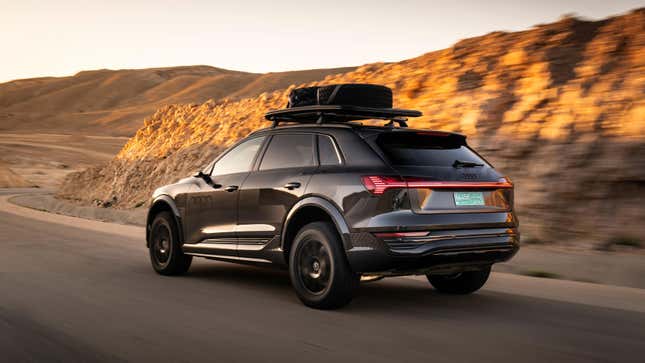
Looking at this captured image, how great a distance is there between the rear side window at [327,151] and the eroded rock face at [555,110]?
5.60 m

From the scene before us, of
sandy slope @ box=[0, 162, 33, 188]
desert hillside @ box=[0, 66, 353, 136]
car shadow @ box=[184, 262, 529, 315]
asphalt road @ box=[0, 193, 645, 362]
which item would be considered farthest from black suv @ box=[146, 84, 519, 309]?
desert hillside @ box=[0, 66, 353, 136]

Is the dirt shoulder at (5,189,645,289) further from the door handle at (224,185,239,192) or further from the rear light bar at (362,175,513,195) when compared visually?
the door handle at (224,185,239,192)

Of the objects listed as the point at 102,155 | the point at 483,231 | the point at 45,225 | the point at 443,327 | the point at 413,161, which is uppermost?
the point at 413,161

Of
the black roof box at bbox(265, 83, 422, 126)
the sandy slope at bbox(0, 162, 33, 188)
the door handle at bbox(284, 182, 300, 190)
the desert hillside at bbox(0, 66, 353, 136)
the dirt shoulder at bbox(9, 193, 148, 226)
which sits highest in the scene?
the black roof box at bbox(265, 83, 422, 126)

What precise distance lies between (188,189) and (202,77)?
564 ft

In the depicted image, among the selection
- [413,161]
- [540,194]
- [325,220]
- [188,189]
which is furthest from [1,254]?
[540,194]

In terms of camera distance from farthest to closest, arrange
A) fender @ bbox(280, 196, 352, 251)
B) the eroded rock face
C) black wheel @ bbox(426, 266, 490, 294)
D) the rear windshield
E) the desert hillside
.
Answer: the desert hillside
the eroded rock face
black wheel @ bbox(426, 266, 490, 294)
the rear windshield
fender @ bbox(280, 196, 352, 251)

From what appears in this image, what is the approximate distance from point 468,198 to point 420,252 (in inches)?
28.3

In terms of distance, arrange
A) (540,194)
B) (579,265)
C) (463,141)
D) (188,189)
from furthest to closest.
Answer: (540,194) → (579,265) → (188,189) → (463,141)

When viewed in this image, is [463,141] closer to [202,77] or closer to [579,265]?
[579,265]

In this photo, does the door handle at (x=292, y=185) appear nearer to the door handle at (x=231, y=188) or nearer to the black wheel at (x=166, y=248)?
the door handle at (x=231, y=188)

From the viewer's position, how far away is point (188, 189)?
8711 millimetres

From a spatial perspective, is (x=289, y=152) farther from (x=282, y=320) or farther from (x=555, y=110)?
(x=555, y=110)

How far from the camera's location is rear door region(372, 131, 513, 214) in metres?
6.35
